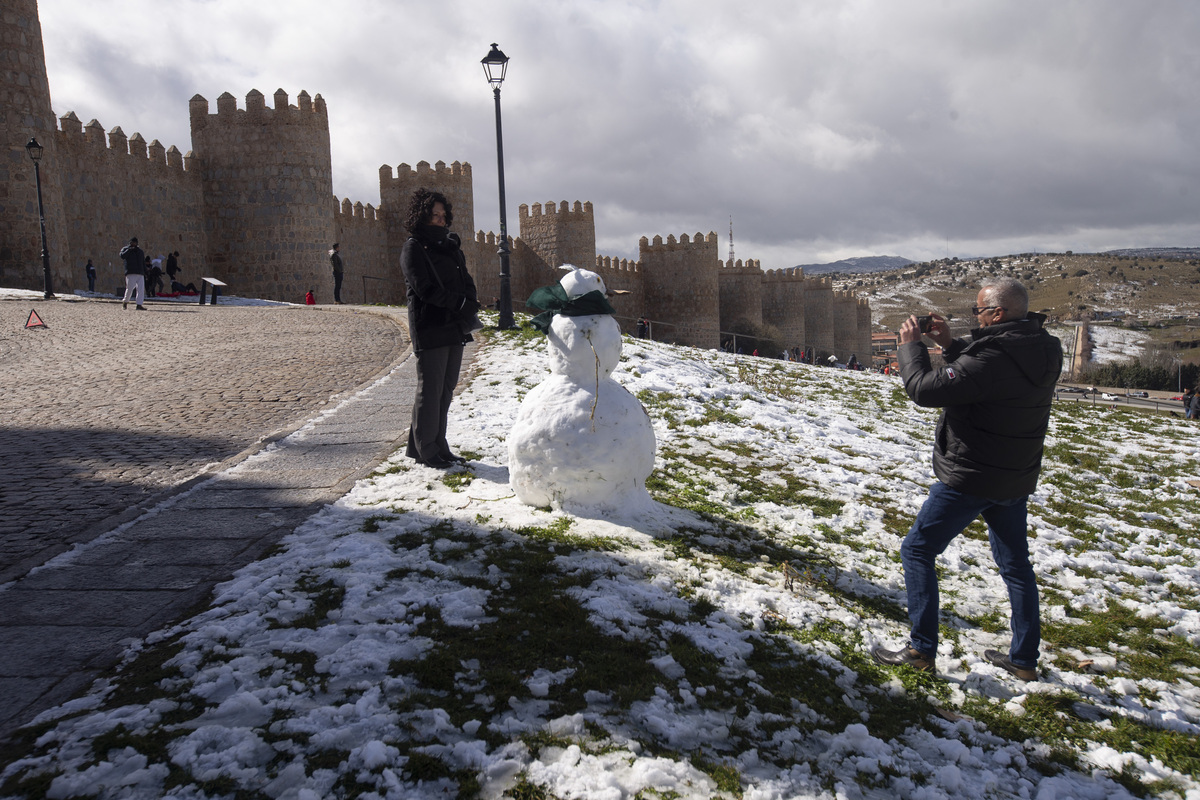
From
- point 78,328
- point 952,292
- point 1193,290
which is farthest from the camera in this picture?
point 952,292

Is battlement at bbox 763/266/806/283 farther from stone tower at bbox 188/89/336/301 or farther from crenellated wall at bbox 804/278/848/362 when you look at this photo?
stone tower at bbox 188/89/336/301

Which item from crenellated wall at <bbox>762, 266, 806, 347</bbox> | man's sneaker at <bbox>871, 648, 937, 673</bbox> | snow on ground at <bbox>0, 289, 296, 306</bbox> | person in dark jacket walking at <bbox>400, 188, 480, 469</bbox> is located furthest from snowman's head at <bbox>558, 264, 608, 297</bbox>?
crenellated wall at <bbox>762, 266, 806, 347</bbox>

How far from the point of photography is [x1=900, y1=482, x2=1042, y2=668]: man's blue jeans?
3.01 m

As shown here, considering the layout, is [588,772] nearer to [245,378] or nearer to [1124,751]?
[1124,751]

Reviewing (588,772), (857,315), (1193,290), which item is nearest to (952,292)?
(1193,290)

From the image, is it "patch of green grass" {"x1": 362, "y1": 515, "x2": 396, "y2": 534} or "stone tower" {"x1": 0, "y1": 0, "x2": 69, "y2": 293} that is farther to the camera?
"stone tower" {"x1": 0, "y1": 0, "x2": 69, "y2": 293}

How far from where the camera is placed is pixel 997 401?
290cm

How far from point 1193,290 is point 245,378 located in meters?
111

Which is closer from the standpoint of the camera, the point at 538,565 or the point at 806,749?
the point at 806,749

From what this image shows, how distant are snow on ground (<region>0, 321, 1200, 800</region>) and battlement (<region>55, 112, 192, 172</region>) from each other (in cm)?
2091

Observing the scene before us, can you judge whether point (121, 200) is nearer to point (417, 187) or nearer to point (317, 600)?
point (417, 187)

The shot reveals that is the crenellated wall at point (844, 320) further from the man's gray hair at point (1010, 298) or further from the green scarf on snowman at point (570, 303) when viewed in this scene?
the man's gray hair at point (1010, 298)

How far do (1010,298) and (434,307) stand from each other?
3262mm

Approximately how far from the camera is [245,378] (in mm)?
8875
